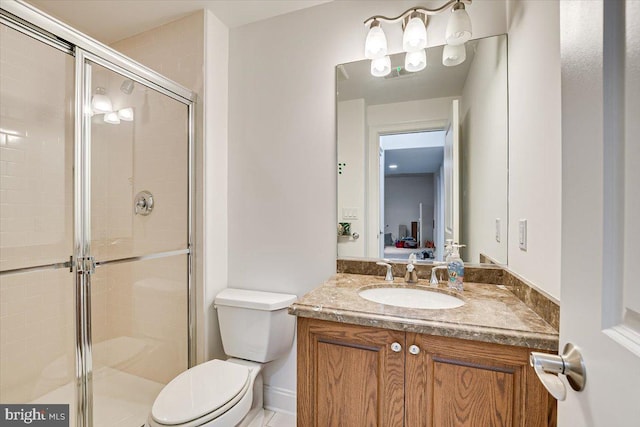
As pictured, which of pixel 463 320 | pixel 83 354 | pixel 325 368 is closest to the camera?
pixel 463 320

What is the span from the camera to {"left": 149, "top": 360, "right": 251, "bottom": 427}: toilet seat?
110cm

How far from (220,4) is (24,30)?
942 millimetres

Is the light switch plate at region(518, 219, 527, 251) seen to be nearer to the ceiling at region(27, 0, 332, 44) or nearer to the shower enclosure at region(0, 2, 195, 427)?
the ceiling at region(27, 0, 332, 44)

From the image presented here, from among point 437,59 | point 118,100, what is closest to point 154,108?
point 118,100

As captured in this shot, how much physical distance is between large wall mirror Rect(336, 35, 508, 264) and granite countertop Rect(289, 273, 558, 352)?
0.30m

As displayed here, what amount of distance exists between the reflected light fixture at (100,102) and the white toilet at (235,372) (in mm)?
1142

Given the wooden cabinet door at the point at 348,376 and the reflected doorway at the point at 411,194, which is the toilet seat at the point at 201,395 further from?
the reflected doorway at the point at 411,194

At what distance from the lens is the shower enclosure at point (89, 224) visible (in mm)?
1296

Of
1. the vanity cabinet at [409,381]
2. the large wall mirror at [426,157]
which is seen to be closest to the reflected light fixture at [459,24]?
the large wall mirror at [426,157]

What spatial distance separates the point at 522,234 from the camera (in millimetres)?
1149

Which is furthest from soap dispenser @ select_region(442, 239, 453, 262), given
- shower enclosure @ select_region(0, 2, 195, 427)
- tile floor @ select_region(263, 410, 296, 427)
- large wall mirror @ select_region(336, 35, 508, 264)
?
shower enclosure @ select_region(0, 2, 195, 427)

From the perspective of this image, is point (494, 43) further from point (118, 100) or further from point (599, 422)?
point (118, 100)

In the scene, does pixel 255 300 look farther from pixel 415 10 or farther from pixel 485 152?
pixel 415 10

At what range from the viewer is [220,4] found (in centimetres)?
167
